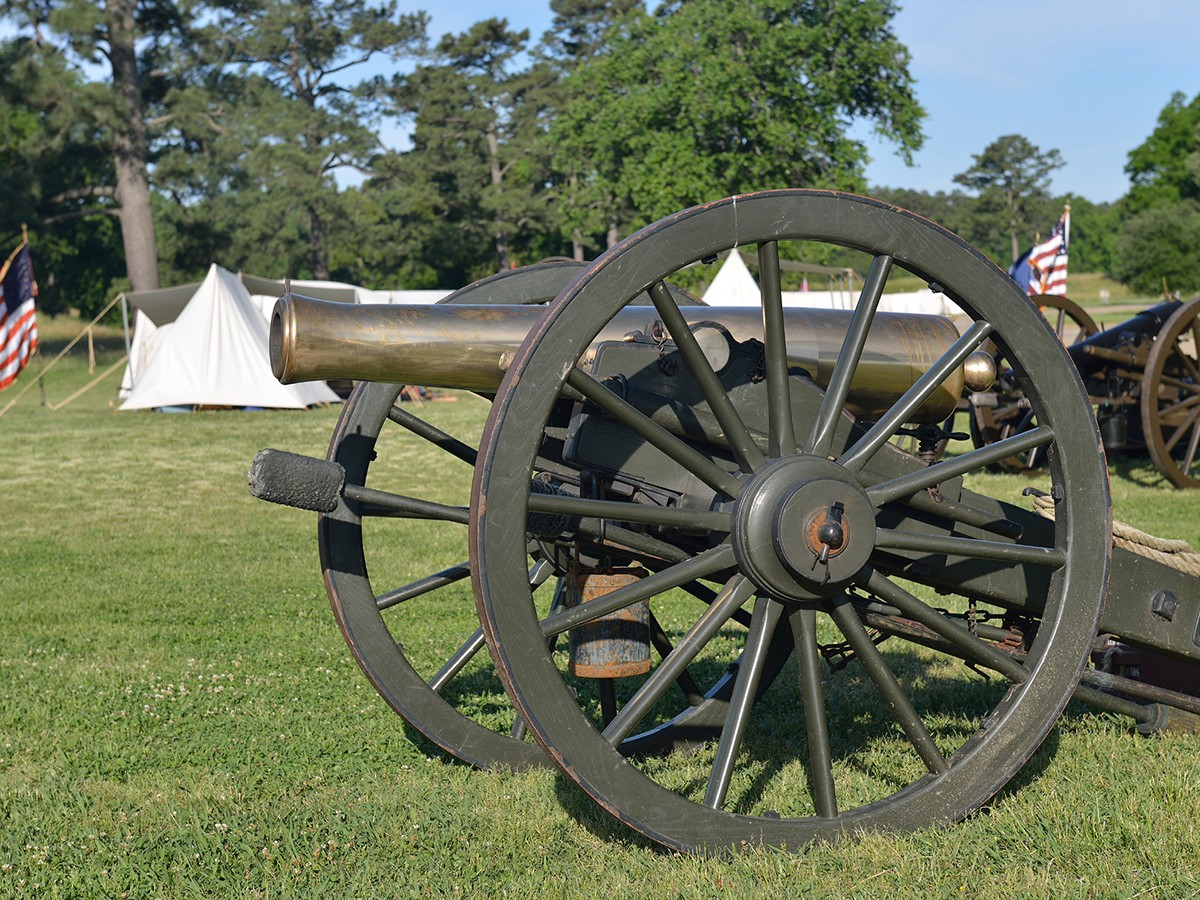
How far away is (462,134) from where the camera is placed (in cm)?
4838

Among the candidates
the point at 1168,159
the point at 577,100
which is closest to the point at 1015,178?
the point at 1168,159

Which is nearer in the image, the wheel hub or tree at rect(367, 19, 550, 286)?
the wheel hub

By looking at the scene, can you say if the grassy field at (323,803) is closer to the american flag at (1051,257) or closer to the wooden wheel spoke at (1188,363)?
the wooden wheel spoke at (1188,363)

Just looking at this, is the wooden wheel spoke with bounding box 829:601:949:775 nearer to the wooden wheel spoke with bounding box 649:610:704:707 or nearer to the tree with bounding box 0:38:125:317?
the wooden wheel spoke with bounding box 649:610:704:707

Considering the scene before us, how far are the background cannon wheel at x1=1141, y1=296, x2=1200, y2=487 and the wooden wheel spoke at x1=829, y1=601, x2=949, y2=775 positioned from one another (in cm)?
802

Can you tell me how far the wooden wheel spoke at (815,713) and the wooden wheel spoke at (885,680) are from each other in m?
0.09

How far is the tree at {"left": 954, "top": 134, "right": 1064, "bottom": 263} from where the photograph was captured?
295ft

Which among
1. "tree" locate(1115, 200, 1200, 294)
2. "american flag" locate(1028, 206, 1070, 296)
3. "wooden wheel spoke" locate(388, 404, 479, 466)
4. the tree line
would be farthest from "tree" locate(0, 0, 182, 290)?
"tree" locate(1115, 200, 1200, 294)

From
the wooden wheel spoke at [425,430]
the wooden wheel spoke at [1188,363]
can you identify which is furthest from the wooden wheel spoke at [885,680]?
the wooden wheel spoke at [1188,363]

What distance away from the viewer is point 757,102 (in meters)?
40.7

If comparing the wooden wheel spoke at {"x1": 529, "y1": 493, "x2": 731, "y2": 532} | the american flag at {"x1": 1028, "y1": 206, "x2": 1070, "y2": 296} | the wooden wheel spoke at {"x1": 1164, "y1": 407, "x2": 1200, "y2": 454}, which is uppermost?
the american flag at {"x1": 1028, "y1": 206, "x2": 1070, "y2": 296}

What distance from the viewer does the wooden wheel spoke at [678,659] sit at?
2863mm

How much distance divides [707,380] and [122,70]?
107 ft

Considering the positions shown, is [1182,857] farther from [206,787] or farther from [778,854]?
[206,787]
